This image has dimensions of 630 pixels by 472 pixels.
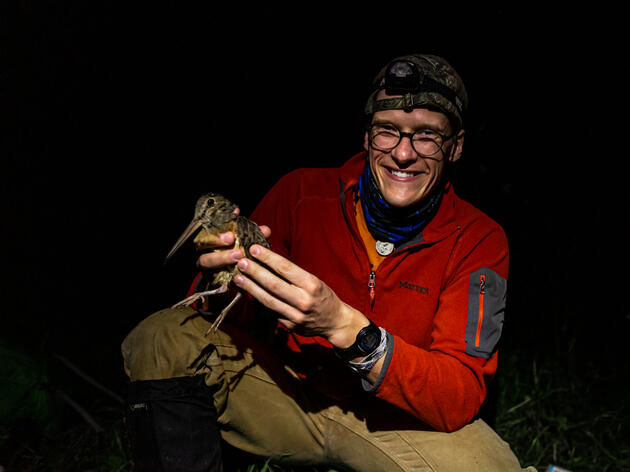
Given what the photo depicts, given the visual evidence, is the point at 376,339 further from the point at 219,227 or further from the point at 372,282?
the point at 219,227

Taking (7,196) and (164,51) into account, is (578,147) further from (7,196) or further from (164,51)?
(7,196)

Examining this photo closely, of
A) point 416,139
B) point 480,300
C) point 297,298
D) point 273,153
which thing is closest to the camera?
point 297,298

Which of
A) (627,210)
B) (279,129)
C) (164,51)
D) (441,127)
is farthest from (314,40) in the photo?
(627,210)

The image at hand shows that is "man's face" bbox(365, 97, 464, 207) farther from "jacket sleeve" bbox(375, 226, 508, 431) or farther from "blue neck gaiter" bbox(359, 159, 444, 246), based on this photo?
"jacket sleeve" bbox(375, 226, 508, 431)

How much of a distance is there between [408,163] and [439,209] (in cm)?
34

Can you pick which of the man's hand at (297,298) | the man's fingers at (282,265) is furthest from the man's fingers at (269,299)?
the man's fingers at (282,265)

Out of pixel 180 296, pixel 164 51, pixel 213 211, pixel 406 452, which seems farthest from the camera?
pixel 180 296

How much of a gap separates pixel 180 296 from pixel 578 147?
12.1ft

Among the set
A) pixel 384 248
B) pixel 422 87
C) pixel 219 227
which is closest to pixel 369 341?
pixel 384 248

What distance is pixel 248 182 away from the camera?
4141mm

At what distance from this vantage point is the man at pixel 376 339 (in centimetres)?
214

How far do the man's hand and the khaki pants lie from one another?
1.70 feet

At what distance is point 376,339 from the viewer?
6.70ft

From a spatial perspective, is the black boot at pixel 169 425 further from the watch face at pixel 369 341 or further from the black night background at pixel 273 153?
the black night background at pixel 273 153
